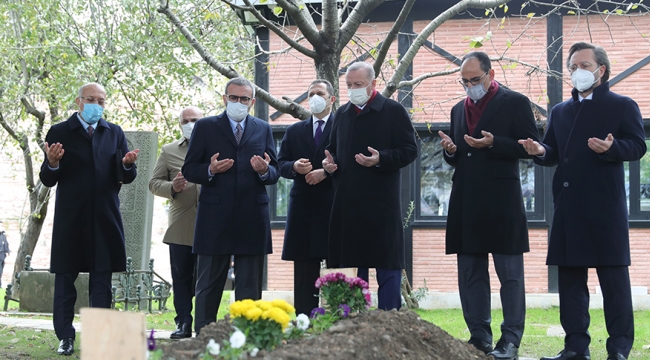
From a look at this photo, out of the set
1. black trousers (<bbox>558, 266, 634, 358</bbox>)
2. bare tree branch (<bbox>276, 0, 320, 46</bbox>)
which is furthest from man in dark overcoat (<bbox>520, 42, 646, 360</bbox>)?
bare tree branch (<bbox>276, 0, 320, 46</bbox>)

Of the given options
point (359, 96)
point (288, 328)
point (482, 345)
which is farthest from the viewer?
point (359, 96)

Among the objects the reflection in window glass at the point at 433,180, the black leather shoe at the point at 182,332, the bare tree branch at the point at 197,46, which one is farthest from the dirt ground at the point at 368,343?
the reflection in window glass at the point at 433,180

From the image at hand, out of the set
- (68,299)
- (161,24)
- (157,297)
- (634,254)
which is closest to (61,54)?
(161,24)

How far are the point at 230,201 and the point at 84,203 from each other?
1.27 m

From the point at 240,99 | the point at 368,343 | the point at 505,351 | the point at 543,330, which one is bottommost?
the point at 543,330

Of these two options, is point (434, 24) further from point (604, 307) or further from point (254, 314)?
point (254, 314)

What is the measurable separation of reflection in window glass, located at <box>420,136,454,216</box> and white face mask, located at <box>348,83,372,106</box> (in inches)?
341

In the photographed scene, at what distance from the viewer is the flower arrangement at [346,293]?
5.17m

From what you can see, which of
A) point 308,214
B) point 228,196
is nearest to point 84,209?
point 228,196

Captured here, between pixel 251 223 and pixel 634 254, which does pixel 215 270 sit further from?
pixel 634 254

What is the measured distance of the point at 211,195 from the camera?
6.49 metres

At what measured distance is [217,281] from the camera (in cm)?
659

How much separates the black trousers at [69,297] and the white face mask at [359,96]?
253 centimetres

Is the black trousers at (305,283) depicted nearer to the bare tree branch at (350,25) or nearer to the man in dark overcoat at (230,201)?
the man in dark overcoat at (230,201)
